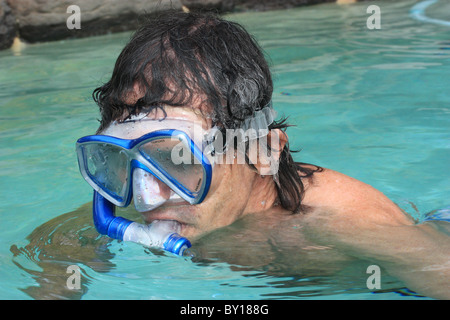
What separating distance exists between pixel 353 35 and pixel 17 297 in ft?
18.3

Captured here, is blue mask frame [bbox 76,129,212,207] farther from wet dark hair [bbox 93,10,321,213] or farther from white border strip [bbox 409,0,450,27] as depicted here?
white border strip [bbox 409,0,450,27]

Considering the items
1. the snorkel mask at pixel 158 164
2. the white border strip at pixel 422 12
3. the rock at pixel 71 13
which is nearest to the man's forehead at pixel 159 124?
the snorkel mask at pixel 158 164

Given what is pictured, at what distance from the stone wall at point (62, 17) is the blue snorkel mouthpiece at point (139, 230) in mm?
5068

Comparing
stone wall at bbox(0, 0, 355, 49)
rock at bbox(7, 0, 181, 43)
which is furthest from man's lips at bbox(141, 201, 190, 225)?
rock at bbox(7, 0, 181, 43)

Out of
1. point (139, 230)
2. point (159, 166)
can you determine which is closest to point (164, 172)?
point (159, 166)

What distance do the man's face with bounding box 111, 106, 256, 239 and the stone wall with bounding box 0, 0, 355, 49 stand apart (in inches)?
203

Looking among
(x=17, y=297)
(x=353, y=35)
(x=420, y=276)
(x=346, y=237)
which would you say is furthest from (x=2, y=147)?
(x=353, y=35)

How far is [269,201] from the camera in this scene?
9.12 ft

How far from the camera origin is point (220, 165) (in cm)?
241

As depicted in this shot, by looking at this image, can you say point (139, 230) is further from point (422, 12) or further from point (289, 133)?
point (422, 12)

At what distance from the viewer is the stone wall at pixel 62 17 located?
7.45 m

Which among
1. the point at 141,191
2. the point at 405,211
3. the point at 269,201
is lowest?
the point at 405,211

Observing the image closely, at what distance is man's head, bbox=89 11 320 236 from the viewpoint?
2.36 m
